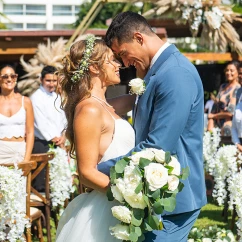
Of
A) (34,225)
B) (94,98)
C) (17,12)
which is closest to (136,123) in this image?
(94,98)

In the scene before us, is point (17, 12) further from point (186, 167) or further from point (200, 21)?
point (186, 167)

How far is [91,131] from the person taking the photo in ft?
12.6

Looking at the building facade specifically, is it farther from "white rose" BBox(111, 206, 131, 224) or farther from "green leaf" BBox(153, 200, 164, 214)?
"green leaf" BBox(153, 200, 164, 214)

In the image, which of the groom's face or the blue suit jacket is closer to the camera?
the blue suit jacket

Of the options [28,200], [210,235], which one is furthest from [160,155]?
[28,200]

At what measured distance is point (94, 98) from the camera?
13.3 ft

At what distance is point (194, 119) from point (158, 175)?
0.41 meters

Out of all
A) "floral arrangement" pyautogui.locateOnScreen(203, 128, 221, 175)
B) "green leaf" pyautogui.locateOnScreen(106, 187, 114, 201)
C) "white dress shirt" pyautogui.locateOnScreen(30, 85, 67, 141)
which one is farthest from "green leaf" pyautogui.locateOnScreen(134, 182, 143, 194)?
"floral arrangement" pyautogui.locateOnScreen(203, 128, 221, 175)

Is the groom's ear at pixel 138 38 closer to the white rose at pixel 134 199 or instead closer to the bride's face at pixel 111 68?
the bride's face at pixel 111 68

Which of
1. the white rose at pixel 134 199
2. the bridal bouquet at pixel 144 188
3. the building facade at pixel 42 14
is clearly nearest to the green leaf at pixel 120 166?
the bridal bouquet at pixel 144 188

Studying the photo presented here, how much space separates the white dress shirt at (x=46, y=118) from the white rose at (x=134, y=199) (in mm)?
5056

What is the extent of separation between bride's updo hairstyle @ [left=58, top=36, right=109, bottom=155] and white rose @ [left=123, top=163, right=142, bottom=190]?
577 mm

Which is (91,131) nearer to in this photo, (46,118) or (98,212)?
(98,212)

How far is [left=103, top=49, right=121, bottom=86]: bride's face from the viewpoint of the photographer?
4105 millimetres
